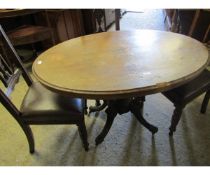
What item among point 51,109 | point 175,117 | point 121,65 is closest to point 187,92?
point 175,117

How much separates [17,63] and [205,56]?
125cm

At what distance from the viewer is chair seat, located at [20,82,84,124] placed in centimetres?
135

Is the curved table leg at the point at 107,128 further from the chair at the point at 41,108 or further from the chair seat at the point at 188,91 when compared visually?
the chair seat at the point at 188,91

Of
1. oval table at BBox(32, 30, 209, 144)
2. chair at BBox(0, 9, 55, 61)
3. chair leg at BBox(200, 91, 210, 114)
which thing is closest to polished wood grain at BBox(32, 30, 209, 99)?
oval table at BBox(32, 30, 209, 144)

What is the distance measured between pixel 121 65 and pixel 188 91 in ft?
1.72

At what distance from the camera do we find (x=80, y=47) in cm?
151

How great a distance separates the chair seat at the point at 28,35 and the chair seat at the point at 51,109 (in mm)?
1425

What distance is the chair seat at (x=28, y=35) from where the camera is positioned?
2.61 m

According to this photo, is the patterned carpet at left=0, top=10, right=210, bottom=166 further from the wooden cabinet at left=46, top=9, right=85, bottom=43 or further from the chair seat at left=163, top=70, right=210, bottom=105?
the wooden cabinet at left=46, top=9, right=85, bottom=43

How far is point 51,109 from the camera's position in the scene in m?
1.36

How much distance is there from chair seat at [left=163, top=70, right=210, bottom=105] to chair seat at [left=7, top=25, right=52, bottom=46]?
1.88 m

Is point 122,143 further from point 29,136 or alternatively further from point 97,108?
point 29,136

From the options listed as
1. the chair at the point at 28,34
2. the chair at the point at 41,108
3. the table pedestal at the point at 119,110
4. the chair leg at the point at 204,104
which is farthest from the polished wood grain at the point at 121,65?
the chair at the point at 28,34
